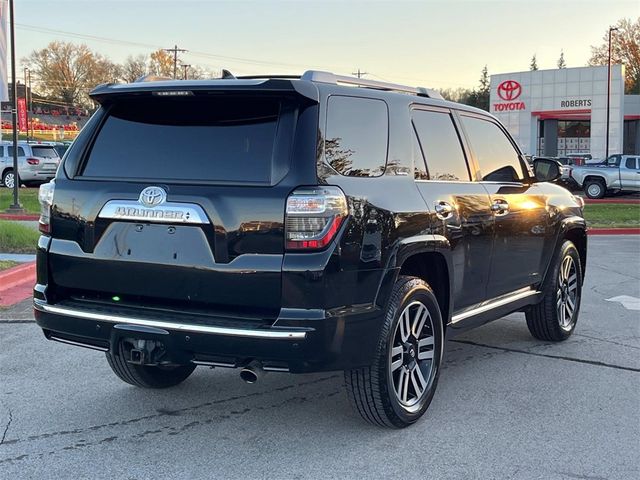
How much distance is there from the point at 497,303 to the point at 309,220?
237 cm

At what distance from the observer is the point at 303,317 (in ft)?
11.8

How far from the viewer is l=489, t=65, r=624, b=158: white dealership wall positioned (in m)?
43.2

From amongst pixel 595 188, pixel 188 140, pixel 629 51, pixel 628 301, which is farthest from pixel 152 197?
pixel 629 51

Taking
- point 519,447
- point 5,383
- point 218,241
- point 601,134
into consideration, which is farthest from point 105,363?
point 601,134

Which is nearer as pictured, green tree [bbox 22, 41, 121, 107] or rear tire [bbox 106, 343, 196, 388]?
rear tire [bbox 106, 343, 196, 388]

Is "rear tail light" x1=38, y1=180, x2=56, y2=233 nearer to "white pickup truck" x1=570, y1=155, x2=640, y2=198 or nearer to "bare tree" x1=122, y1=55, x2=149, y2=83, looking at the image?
"white pickup truck" x1=570, y1=155, x2=640, y2=198

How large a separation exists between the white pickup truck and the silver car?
20.3m

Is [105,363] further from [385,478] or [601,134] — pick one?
[601,134]

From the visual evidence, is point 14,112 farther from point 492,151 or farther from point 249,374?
point 249,374

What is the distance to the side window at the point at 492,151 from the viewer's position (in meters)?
5.46

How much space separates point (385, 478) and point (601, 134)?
43807mm

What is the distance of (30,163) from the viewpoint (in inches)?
1089

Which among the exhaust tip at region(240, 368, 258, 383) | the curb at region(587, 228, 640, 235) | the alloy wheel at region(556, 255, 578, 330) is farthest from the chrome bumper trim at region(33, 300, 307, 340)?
the curb at region(587, 228, 640, 235)

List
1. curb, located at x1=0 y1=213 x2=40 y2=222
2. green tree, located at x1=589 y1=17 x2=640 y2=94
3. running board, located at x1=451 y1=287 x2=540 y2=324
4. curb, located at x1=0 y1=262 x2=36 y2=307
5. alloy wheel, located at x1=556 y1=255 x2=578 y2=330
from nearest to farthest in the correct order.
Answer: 1. running board, located at x1=451 y1=287 x2=540 y2=324
2. alloy wheel, located at x1=556 y1=255 x2=578 y2=330
3. curb, located at x1=0 y1=262 x2=36 y2=307
4. curb, located at x1=0 y1=213 x2=40 y2=222
5. green tree, located at x1=589 y1=17 x2=640 y2=94
